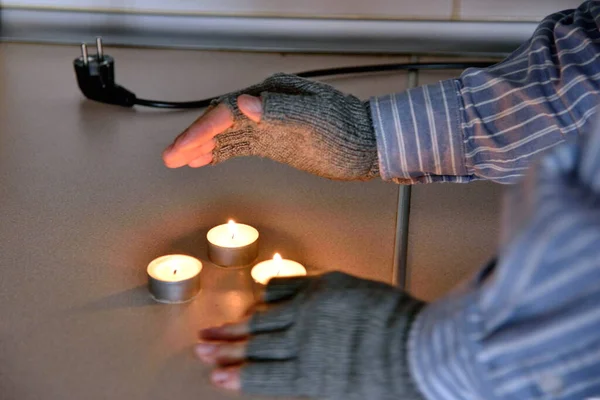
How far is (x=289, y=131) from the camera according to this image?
0.83 metres

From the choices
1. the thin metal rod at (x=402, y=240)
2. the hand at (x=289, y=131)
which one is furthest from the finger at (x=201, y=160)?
the thin metal rod at (x=402, y=240)

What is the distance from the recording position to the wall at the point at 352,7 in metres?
1.44

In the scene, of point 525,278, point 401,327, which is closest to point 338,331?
point 401,327

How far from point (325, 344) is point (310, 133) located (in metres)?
0.32

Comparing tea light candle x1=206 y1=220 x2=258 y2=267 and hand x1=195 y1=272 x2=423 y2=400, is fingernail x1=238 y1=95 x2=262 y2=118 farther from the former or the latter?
hand x1=195 y1=272 x2=423 y2=400

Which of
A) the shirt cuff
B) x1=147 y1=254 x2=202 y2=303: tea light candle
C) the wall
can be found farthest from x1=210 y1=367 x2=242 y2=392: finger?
the wall

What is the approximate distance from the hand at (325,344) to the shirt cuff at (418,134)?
0.99ft

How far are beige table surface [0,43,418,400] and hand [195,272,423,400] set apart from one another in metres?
0.05

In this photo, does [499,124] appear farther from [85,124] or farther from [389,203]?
[85,124]

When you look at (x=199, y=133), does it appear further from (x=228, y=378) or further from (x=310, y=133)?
(x=228, y=378)

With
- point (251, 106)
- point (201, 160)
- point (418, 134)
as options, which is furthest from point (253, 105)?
point (418, 134)

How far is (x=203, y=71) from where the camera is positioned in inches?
51.4

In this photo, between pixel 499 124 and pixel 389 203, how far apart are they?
161 millimetres

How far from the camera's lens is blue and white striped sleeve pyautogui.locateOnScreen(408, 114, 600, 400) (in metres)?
0.45
